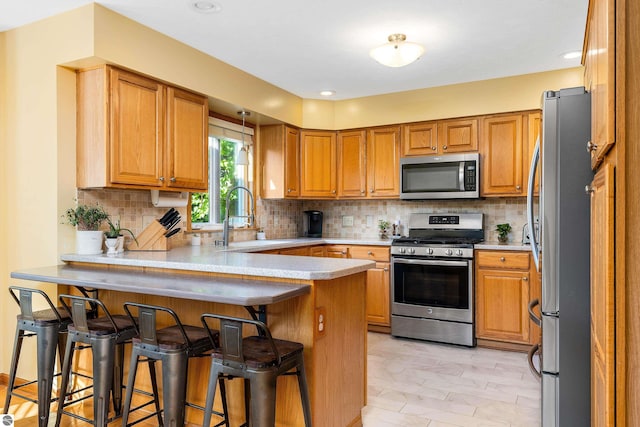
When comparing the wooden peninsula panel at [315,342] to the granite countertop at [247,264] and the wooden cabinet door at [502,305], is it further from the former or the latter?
the wooden cabinet door at [502,305]

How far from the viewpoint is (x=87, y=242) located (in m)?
2.87

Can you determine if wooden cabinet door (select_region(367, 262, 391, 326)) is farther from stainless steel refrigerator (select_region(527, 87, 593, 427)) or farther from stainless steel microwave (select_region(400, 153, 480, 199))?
stainless steel refrigerator (select_region(527, 87, 593, 427))

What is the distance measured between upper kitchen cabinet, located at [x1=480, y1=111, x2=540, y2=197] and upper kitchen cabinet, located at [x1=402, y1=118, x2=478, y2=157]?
0.40ft

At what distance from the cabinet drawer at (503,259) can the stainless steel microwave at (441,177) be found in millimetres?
619

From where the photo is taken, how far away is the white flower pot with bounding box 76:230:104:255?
2.87 meters

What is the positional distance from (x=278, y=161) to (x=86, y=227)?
7.30ft

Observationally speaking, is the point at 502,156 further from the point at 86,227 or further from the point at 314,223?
the point at 86,227

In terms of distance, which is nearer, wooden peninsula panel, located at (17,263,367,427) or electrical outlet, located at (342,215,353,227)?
wooden peninsula panel, located at (17,263,367,427)

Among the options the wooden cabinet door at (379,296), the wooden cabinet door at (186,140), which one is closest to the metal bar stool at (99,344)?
the wooden cabinet door at (186,140)

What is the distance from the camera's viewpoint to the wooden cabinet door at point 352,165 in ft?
16.1

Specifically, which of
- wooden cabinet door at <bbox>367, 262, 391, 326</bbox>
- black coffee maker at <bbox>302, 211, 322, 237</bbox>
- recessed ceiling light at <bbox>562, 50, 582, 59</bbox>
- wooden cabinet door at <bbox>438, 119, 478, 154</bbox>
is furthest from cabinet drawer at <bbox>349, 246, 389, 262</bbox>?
recessed ceiling light at <bbox>562, 50, 582, 59</bbox>

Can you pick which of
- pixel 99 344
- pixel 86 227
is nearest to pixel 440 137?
pixel 86 227

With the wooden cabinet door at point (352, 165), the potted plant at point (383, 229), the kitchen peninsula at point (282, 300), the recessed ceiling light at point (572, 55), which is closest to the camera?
the kitchen peninsula at point (282, 300)

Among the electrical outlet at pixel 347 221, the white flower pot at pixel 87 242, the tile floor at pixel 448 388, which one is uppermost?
the electrical outlet at pixel 347 221
